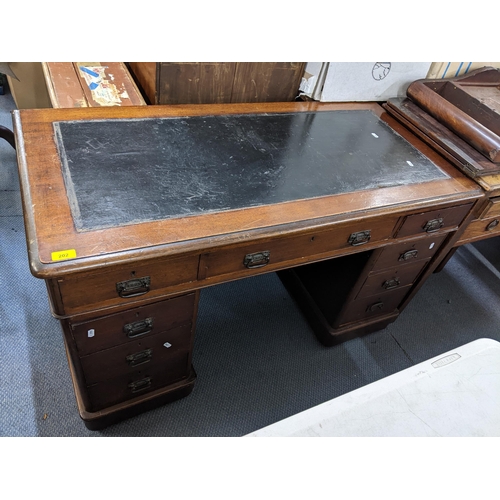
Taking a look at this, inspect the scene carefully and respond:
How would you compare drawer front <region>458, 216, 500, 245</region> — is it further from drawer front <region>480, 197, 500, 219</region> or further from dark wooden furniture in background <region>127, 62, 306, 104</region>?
dark wooden furniture in background <region>127, 62, 306, 104</region>

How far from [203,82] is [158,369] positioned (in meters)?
0.91

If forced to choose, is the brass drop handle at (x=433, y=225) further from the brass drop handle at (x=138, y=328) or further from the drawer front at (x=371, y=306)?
the brass drop handle at (x=138, y=328)

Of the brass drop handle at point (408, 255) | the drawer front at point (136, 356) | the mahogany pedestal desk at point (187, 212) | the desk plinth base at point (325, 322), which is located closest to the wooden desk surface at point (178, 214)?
the mahogany pedestal desk at point (187, 212)

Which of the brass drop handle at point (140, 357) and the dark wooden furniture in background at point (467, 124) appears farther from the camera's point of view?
the dark wooden furniture in background at point (467, 124)

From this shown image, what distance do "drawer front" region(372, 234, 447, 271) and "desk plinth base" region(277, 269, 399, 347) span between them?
342 mm

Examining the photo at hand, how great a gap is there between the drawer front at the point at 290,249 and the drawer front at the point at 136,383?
1.25 ft

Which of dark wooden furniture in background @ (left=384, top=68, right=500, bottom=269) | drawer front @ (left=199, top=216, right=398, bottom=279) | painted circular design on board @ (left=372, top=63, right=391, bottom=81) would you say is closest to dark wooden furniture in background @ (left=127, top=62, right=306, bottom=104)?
painted circular design on board @ (left=372, top=63, right=391, bottom=81)

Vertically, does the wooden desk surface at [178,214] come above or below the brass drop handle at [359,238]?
above

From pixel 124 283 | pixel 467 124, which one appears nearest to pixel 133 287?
pixel 124 283

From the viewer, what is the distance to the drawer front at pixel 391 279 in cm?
142

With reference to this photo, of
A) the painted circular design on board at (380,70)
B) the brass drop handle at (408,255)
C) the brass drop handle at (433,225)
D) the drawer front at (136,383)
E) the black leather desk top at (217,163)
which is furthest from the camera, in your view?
the painted circular design on board at (380,70)

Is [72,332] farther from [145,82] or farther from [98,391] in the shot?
[145,82]

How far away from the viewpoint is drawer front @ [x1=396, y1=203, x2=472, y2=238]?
1.21 m

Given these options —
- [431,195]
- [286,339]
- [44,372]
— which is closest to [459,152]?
[431,195]
